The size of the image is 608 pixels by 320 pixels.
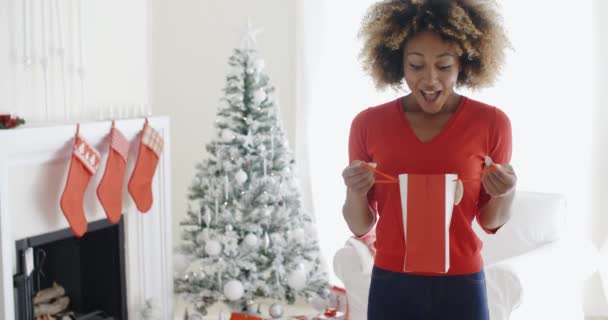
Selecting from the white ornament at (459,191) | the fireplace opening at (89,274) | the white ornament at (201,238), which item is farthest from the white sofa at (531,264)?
the white ornament at (459,191)

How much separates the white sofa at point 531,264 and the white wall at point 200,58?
4.65 ft

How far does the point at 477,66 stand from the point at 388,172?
332 mm

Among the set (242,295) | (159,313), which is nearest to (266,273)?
(242,295)

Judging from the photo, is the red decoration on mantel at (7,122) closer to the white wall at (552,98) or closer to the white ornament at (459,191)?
the white wall at (552,98)

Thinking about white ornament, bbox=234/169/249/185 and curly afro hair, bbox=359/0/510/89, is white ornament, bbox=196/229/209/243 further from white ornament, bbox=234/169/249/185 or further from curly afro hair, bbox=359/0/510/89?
curly afro hair, bbox=359/0/510/89

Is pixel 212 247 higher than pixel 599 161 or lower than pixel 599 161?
lower

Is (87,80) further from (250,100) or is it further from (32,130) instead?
(250,100)

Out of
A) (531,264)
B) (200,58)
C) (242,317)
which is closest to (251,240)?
(242,317)

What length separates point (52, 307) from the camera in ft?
9.84

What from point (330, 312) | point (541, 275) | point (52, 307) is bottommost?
point (330, 312)

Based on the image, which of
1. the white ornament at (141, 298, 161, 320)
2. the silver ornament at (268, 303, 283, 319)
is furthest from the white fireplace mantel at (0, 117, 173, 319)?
the silver ornament at (268, 303, 283, 319)

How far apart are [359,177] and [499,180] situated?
281 mm

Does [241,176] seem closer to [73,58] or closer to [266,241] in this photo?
[266,241]

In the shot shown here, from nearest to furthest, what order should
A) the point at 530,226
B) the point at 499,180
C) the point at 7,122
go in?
the point at 499,180 → the point at 7,122 → the point at 530,226
